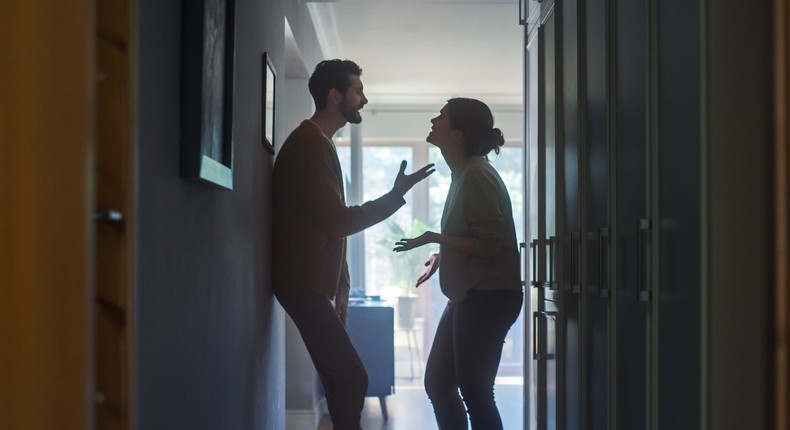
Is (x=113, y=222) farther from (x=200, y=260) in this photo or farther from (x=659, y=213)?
(x=659, y=213)

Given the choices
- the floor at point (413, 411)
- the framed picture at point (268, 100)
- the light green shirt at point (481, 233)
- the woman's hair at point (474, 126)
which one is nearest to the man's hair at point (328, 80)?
the framed picture at point (268, 100)

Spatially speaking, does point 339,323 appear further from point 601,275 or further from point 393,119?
point 393,119

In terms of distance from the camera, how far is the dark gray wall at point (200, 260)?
1483mm

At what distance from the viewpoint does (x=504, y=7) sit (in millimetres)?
5395

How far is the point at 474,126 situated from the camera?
134 inches

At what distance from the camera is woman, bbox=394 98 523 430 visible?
308cm

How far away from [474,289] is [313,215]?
0.60m

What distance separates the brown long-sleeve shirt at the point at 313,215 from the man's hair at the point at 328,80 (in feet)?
0.60

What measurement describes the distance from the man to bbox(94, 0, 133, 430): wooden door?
180 cm

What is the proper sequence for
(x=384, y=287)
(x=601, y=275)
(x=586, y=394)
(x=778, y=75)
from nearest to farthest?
(x=778, y=75) < (x=601, y=275) < (x=586, y=394) < (x=384, y=287)

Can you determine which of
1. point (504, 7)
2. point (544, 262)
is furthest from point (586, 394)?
point (504, 7)

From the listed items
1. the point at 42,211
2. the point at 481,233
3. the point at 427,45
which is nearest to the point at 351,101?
the point at 481,233

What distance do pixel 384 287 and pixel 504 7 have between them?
12.7 feet

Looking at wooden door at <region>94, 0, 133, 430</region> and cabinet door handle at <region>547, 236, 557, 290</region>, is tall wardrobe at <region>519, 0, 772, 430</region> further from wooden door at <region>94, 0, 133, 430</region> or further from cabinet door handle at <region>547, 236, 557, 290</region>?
wooden door at <region>94, 0, 133, 430</region>
